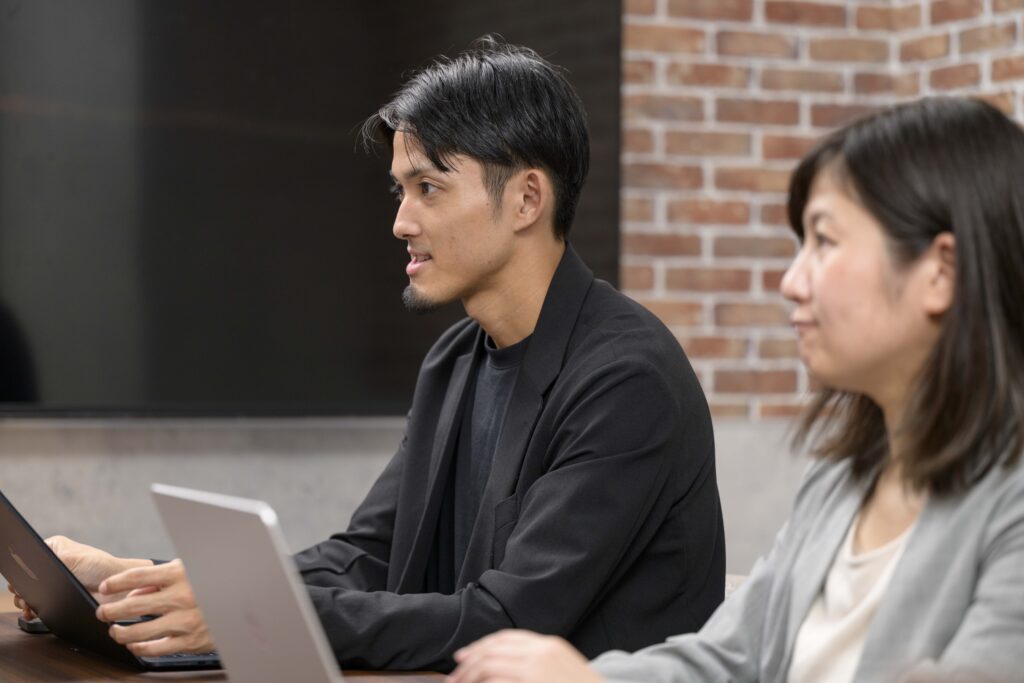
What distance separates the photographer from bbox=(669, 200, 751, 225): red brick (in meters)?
3.18

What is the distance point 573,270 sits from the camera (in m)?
1.97

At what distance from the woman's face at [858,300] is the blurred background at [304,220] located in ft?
4.60

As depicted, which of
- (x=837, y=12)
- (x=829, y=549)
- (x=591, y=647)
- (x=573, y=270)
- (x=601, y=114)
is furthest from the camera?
(x=837, y=12)

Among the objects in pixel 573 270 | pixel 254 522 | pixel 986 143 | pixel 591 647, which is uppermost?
pixel 986 143

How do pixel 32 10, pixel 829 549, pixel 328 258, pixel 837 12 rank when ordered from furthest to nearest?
pixel 837 12 < pixel 328 258 < pixel 32 10 < pixel 829 549

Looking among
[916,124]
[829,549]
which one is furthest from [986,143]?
[829,549]

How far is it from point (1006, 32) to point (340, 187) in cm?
147

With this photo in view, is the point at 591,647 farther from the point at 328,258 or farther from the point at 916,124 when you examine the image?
the point at 328,258

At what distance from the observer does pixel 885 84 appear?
3.35 meters

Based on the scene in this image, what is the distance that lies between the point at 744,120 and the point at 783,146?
11cm

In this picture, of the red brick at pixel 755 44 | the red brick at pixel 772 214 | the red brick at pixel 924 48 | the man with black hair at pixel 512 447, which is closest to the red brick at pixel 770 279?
the red brick at pixel 772 214

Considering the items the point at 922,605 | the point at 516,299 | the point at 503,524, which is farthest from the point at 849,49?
the point at 922,605

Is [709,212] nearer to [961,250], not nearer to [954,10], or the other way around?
[954,10]

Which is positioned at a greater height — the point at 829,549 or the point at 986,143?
the point at 986,143
